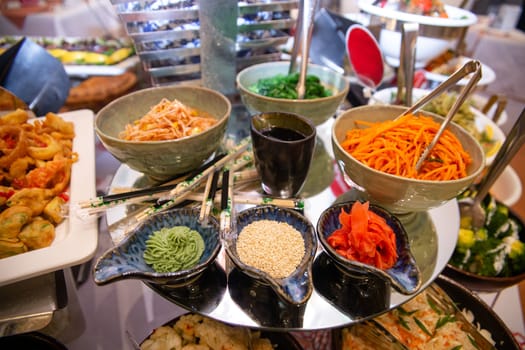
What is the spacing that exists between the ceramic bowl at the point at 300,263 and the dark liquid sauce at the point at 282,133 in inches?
8.9

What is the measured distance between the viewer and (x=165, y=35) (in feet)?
3.93

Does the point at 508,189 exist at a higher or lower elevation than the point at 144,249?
lower

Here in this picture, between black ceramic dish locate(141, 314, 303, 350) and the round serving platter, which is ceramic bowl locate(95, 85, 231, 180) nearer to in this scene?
the round serving platter

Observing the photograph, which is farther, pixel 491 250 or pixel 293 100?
pixel 491 250

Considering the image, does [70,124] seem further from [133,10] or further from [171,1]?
[171,1]

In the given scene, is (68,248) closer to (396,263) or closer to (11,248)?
(11,248)

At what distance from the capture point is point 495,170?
3.51ft

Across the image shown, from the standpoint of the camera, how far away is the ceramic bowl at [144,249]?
2.18 ft

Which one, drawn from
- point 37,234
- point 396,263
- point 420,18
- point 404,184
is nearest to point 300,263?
point 396,263

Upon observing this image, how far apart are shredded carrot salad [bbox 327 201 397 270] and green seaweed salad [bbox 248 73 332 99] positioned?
571 mm

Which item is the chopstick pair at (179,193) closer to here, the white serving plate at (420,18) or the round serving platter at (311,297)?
the round serving platter at (311,297)

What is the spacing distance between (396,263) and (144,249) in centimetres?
61

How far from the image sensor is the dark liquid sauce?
95cm

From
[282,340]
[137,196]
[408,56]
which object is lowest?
[282,340]
